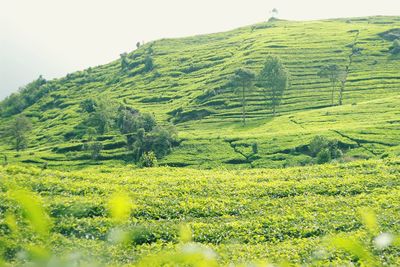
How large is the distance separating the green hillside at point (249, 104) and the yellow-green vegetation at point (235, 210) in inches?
1645

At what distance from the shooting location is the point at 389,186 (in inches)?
1069

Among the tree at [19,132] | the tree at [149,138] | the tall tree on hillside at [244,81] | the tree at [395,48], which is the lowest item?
the tree at [19,132]

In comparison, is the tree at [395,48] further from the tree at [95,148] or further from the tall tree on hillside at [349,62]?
the tree at [95,148]

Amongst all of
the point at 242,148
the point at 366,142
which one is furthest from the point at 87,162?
the point at 366,142

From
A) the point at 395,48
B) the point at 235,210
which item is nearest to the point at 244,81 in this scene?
the point at 395,48

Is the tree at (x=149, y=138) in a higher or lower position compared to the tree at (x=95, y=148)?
higher

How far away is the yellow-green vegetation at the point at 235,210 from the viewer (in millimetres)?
18453

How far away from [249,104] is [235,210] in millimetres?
100952

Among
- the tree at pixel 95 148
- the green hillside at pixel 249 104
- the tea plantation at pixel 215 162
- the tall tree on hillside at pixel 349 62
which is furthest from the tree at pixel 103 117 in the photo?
the tall tree on hillside at pixel 349 62

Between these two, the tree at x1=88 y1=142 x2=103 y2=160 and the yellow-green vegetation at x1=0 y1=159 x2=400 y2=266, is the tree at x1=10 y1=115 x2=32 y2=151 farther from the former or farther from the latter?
the yellow-green vegetation at x1=0 y1=159 x2=400 y2=266

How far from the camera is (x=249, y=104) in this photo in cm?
12356

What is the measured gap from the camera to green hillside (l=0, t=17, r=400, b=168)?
280 ft

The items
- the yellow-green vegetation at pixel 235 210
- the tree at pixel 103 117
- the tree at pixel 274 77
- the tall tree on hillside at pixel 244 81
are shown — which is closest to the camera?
the yellow-green vegetation at pixel 235 210

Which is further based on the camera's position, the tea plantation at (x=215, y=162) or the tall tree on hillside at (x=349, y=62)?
the tall tree on hillside at (x=349, y=62)
